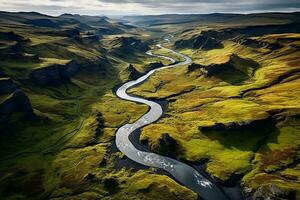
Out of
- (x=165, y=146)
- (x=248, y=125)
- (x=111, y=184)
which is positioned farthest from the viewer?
(x=248, y=125)

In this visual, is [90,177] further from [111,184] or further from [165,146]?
[165,146]

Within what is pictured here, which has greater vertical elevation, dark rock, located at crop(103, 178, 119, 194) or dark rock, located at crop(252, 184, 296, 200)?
dark rock, located at crop(252, 184, 296, 200)

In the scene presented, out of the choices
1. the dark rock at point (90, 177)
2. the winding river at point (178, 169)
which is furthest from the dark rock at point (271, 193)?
the dark rock at point (90, 177)

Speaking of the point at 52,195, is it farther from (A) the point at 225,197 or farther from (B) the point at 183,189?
(A) the point at 225,197

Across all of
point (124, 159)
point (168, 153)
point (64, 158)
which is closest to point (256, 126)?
point (168, 153)

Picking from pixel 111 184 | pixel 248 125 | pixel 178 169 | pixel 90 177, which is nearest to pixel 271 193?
pixel 178 169

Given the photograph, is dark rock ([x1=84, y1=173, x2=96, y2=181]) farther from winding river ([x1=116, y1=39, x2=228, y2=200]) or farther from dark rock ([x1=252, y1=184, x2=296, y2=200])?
dark rock ([x1=252, y1=184, x2=296, y2=200])

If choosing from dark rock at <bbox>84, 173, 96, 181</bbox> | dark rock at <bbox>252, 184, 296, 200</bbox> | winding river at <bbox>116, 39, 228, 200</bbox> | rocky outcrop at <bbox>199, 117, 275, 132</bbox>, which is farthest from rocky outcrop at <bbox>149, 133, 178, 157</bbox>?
dark rock at <bbox>252, 184, 296, 200</bbox>
